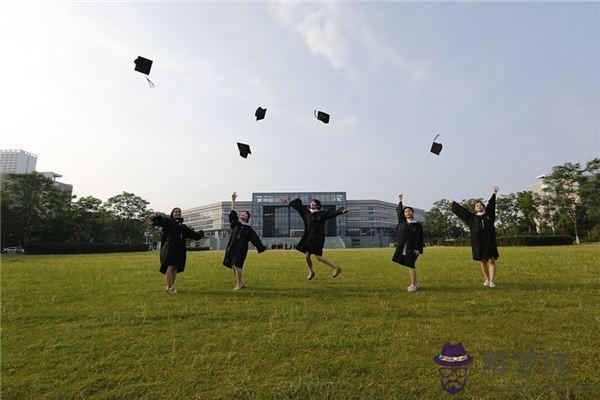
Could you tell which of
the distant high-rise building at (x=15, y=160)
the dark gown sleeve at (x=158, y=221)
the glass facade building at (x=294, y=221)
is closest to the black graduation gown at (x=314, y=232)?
the dark gown sleeve at (x=158, y=221)

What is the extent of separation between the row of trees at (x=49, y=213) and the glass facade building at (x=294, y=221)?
22.1 metres

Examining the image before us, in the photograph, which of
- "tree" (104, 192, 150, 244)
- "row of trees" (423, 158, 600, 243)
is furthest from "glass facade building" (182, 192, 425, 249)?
"row of trees" (423, 158, 600, 243)

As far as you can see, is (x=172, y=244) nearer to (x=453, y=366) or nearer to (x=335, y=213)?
(x=335, y=213)

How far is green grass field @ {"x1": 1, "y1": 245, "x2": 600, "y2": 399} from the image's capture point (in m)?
2.74

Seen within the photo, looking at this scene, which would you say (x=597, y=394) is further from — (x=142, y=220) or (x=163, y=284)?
(x=142, y=220)

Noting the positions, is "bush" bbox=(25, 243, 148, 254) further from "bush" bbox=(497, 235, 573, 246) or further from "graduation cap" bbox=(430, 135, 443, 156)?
"bush" bbox=(497, 235, 573, 246)

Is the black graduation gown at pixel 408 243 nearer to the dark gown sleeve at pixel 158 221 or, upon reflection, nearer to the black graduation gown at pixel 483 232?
the black graduation gown at pixel 483 232

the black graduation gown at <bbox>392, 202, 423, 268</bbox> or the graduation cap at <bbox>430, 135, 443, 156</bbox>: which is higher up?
the graduation cap at <bbox>430, 135, 443, 156</bbox>

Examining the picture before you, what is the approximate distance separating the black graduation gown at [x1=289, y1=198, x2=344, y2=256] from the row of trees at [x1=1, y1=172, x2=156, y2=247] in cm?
4660

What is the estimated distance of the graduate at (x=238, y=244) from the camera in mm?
7938

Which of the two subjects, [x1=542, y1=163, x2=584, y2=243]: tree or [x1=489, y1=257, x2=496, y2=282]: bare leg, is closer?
[x1=489, y1=257, x2=496, y2=282]: bare leg

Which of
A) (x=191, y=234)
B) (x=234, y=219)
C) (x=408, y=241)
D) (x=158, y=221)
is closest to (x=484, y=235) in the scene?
(x=408, y=241)

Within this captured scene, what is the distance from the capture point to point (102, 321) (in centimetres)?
489

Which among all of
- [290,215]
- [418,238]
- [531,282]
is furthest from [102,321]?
[290,215]
